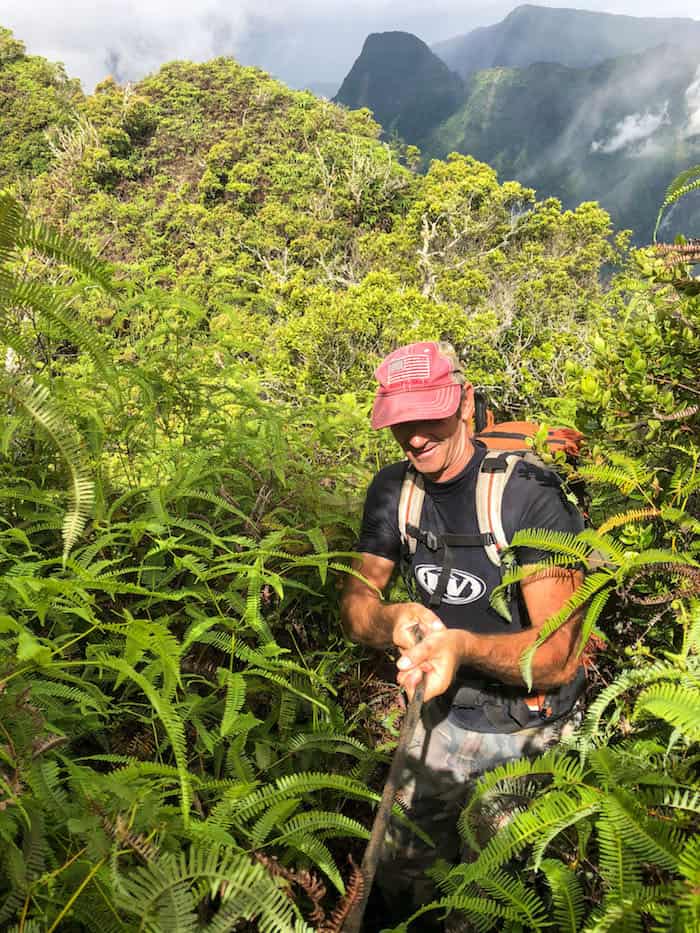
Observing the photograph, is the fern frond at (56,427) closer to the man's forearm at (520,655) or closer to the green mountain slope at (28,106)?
the man's forearm at (520,655)

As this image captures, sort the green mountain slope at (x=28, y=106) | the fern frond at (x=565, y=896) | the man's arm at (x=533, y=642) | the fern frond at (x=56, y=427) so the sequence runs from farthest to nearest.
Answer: the green mountain slope at (x=28, y=106) < the man's arm at (x=533, y=642) < the fern frond at (x=565, y=896) < the fern frond at (x=56, y=427)

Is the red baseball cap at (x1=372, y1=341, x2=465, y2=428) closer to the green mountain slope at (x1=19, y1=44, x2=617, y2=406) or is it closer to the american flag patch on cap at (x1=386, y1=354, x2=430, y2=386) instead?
the american flag patch on cap at (x1=386, y1=354, x2=430, y2=386)

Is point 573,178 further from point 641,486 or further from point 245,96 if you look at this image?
point 641,486

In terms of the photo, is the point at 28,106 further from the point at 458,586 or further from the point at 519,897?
the point at 519,897

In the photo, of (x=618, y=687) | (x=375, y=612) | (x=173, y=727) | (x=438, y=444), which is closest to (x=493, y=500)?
(x=438, y=444)

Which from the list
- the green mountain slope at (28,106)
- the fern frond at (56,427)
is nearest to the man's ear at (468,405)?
the fern frond at (56,427)

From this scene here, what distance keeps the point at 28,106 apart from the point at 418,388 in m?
62.2

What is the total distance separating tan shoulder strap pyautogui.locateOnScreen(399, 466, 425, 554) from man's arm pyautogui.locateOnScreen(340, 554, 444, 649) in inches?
5.9

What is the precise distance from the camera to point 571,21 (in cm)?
17075

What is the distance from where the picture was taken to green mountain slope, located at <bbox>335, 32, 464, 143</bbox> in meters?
142

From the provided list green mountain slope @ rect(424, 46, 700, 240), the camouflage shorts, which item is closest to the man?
the camouflage shorts

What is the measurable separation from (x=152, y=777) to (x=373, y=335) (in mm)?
18669

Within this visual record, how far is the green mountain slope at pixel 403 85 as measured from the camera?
14150cm

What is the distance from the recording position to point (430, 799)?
8.54 ft
